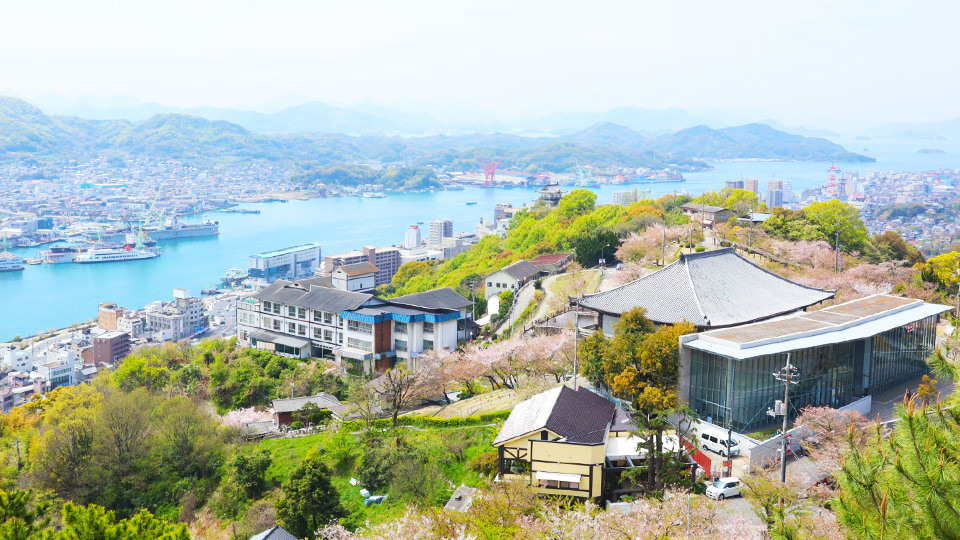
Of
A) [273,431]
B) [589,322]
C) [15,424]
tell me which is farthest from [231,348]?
[589,322]

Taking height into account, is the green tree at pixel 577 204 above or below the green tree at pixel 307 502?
above

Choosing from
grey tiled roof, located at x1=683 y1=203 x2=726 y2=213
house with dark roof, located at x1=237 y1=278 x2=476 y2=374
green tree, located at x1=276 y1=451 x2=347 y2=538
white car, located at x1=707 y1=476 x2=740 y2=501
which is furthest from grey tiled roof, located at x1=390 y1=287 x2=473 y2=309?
white car, located at x1=707 y1=476 x2=740 y2=501

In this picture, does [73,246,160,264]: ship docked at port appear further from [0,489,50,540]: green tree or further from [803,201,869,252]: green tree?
[0,489,50,540]: green tree

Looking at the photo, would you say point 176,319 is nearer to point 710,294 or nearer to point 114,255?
point 114,255

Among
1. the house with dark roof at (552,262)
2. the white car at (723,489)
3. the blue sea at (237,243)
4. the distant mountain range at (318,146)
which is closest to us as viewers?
the white car at (723,489)

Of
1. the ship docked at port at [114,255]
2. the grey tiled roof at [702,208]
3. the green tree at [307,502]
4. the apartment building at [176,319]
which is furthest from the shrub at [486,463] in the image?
the ship docked at port at [114,255]

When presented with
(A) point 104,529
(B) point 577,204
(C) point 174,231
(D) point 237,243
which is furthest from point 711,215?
(C) point 174,231

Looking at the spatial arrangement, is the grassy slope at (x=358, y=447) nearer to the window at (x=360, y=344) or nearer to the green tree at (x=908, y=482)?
the window at (x=360, y=344)
